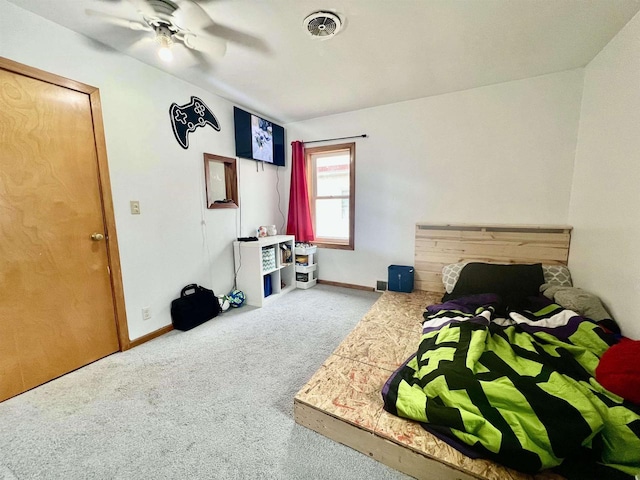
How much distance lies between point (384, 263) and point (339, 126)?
2.00 m

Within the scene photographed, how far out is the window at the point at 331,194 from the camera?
11.9 ft

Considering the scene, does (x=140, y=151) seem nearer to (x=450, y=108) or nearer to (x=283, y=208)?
(x=283, y=208)

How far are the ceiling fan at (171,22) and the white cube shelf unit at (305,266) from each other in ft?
8.15

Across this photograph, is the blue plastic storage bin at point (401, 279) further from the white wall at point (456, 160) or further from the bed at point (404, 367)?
the white wall at point (456, 160)

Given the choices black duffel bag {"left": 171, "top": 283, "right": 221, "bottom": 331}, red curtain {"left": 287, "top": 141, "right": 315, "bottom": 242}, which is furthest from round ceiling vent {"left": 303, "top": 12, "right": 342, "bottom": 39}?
black duffel bag {"left": 171, "top": 283, "right": 221, "bottom": 331}

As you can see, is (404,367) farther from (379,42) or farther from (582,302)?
(379,42)

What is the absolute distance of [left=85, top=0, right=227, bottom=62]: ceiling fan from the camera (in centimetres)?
146

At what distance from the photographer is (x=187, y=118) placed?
2574 mm

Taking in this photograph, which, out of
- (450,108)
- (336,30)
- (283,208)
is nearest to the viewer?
(336,30)

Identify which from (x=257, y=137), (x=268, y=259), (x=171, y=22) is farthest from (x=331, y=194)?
(x=171, y=22)

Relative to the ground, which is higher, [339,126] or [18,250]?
[339,126]

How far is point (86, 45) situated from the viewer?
73.8 inches

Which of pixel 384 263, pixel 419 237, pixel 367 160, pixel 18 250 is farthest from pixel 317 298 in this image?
pixel 18 250

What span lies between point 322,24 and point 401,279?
101 inches
